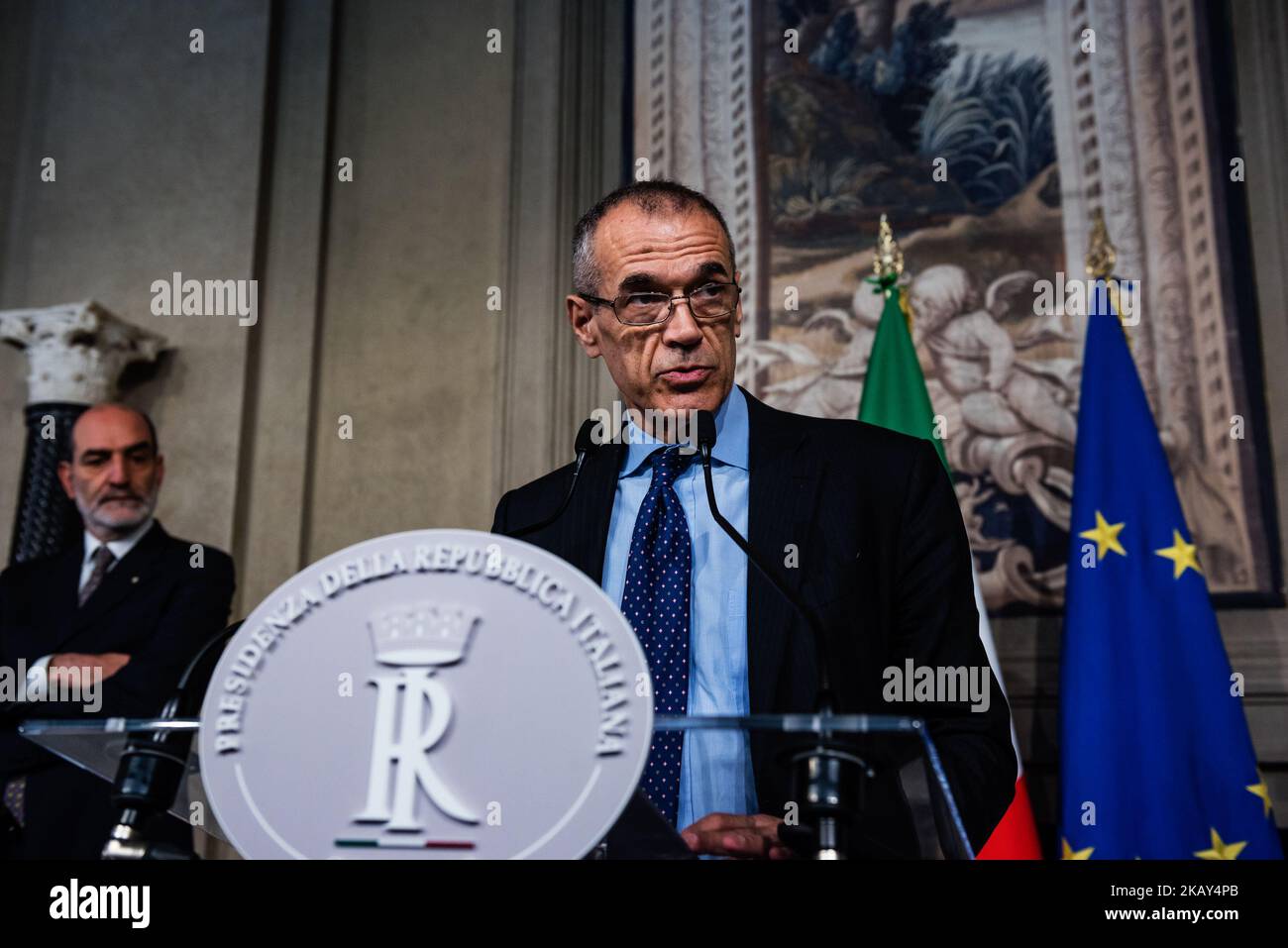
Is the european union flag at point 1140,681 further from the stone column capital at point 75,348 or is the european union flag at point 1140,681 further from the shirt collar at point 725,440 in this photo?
the stone column capital at point 75,348

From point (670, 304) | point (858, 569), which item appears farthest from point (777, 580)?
point (670, 304)

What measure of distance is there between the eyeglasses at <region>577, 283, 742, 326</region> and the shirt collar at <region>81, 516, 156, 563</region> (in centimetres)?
220

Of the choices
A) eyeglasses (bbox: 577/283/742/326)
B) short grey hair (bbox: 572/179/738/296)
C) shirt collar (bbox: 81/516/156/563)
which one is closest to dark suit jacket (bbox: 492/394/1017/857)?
eyeglasses (bbox: 577/283/742/326)

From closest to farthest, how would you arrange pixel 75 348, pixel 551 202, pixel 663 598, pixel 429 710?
pixel 429 710 → pixel 663 598 → pixel 75 348 → pixel 551 202

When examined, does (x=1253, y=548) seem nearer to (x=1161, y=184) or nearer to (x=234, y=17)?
(x=1161, y=184)

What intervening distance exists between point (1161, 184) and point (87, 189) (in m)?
3.49

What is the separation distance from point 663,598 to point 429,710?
2.04ft

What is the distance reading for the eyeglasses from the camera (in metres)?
1.89

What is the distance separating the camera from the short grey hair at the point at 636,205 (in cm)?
193

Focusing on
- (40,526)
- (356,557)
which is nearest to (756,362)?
(40,526)

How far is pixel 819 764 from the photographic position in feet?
3.28

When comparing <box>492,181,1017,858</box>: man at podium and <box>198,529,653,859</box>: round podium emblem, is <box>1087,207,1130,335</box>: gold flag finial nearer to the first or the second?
<box>492,181,1017,858</box>: man at podium

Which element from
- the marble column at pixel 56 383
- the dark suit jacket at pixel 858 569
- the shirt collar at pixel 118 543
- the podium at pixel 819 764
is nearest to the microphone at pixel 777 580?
the podium at pixel 819 764

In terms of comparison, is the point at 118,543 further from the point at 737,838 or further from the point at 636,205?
the point at 737,838
